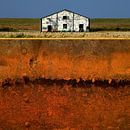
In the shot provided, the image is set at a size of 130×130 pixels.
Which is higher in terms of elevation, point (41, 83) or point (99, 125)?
point (41, 83)

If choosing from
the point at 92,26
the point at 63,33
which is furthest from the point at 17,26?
the point at 63,33

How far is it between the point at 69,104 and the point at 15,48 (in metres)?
0.70

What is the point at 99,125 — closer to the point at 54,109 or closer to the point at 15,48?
the point at 54,109

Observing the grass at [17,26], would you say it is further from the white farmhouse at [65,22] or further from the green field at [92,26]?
the white farmhouse at [65,22]

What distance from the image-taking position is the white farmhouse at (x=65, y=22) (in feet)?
272

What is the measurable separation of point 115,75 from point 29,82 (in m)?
0.77

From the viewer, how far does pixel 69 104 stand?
4.45m

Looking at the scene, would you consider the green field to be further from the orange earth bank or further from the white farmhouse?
the orange earth bank

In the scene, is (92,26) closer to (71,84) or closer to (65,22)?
(65,22)

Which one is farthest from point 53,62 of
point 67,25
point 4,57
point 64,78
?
point 67,25

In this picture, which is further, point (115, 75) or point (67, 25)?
point (67, 25)

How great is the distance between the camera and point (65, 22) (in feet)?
278

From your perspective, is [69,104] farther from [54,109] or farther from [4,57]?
[4,57]

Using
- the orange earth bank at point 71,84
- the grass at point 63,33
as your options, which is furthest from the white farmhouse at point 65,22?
the orange earth bank at point 71,84
